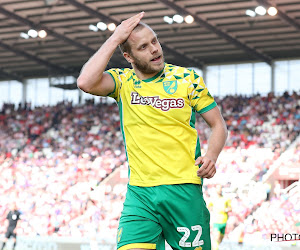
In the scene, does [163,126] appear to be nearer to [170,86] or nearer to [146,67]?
[170,86]

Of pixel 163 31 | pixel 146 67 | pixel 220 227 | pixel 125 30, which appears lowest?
pixel 220 227

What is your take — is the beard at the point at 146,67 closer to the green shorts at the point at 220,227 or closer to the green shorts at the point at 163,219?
the green shorts at the point at 163,219

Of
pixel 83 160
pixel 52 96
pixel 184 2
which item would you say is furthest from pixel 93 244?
pixel 52 96

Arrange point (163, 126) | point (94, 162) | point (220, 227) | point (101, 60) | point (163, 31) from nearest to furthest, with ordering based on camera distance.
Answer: point (101, 60), point (163, 126), point (220, 227), point (94, 162), point (163, 31)

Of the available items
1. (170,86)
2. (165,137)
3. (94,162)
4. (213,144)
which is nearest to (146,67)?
(170,86)

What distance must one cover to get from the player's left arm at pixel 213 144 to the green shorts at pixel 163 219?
23 cm

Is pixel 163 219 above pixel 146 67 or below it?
below

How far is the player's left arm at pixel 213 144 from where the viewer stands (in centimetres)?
377

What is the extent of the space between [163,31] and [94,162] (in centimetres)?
580

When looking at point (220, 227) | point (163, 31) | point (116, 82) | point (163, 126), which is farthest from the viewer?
point (163, 31)

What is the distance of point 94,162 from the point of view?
2242 cm

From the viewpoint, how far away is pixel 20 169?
23.1 m

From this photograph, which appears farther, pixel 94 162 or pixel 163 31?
pixel 163 31

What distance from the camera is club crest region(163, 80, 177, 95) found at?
3971 mm
